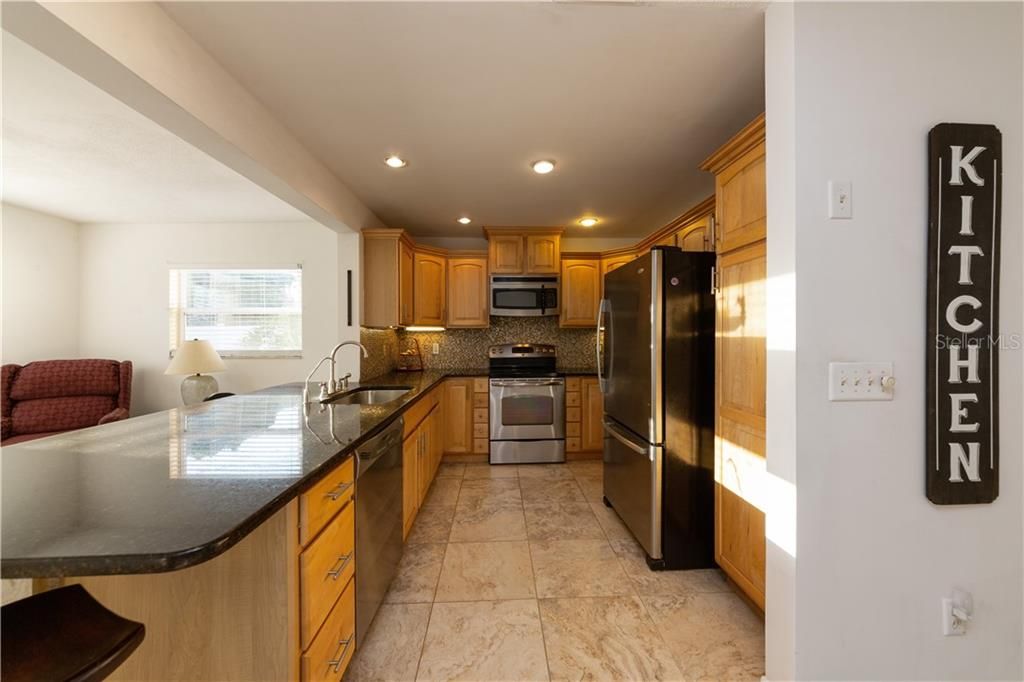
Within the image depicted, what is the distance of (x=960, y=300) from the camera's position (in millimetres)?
1227

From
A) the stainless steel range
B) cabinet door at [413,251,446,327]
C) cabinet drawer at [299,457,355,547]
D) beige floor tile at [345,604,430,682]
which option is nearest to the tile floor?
beige floor tile at [345,604,430,682]

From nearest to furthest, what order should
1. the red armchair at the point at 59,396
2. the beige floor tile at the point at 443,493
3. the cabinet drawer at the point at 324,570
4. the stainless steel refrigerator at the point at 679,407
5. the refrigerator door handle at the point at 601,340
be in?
1. the cabinet drawer at the point at 324,570
2. the stainless steel refrigerator at the point at 679,407
3. the refrigerator door handle at the point at 601,340
4. the beige floor tile at the point at 443,493
5. the red armchair at the point at 59,396

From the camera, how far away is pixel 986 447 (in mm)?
1241

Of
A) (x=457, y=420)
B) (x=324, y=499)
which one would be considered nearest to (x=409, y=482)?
(x=324, y=499)

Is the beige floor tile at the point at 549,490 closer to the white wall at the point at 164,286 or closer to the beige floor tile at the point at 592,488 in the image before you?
the beige floor tile at the point at 592,488

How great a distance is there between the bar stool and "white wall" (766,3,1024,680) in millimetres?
1712

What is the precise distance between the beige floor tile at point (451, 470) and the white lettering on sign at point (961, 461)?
3163 mm

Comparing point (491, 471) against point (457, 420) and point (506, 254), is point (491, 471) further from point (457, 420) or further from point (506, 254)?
point (506, 254)

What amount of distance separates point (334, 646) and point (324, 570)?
28 cm

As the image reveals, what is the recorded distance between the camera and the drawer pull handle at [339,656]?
1.23m

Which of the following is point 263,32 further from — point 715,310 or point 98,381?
point 98,381

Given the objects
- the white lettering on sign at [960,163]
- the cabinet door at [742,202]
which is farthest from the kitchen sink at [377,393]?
the white lettering on sign at [960,163]

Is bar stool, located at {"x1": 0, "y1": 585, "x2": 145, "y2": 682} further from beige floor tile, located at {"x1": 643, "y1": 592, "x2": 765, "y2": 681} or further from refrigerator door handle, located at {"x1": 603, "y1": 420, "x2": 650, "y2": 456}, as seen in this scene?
refrigerator door handle, located at {"x1": 603, "y1": 420, "x2": 650, "y2": 456}

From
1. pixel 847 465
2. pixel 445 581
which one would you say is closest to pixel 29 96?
pixel 445 581
